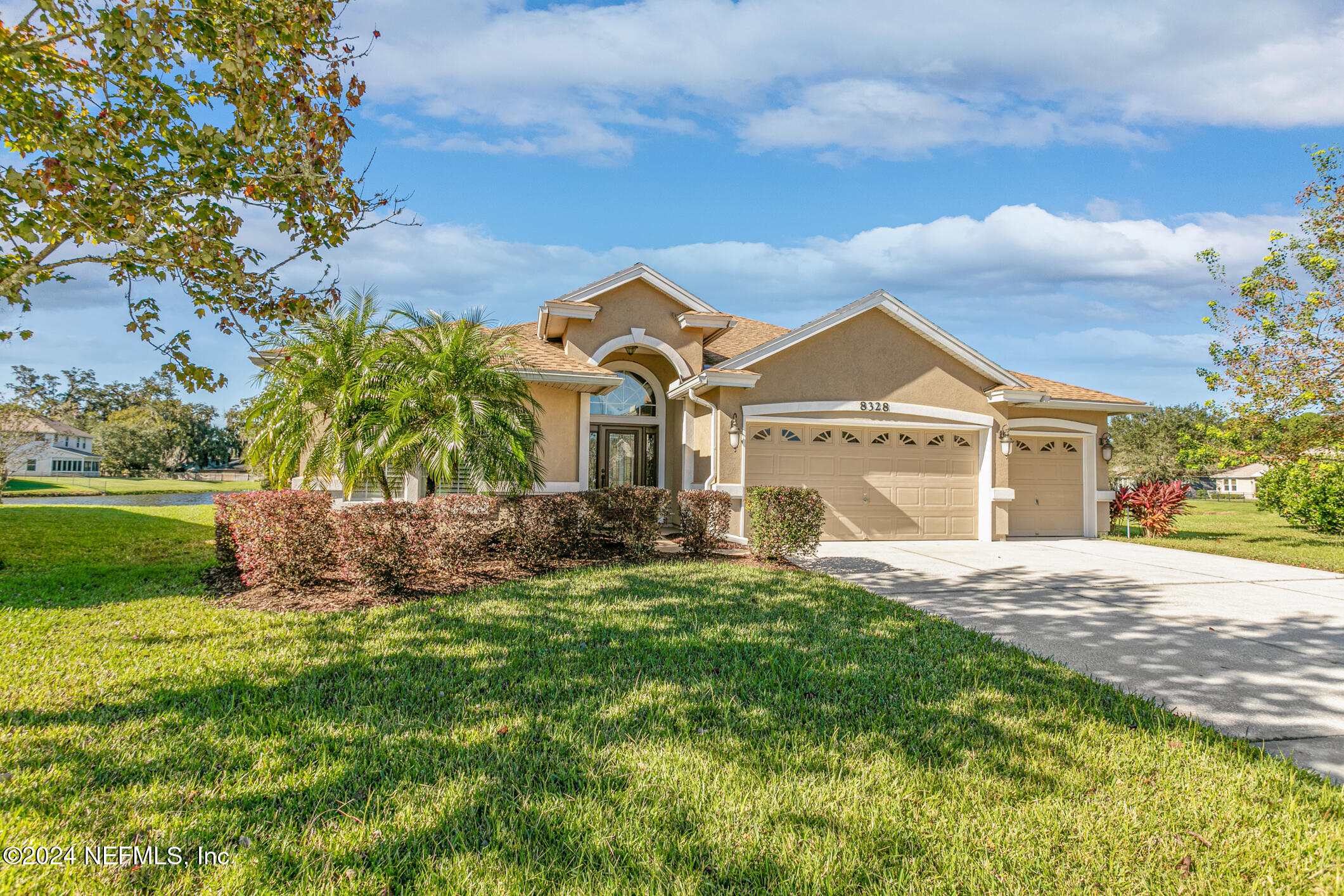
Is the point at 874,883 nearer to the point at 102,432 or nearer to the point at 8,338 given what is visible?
the point at 8,338

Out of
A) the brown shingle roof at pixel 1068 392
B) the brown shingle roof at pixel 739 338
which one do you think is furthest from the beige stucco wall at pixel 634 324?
the brown shingle roof at pixel 1068 392

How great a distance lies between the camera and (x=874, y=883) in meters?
2.47

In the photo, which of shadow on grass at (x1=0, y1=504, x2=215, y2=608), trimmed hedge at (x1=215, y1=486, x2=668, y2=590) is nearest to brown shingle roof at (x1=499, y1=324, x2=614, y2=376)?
trimmed hedge at (x1=215, y1=486, x2=668, y2=590)

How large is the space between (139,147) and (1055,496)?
1788cm

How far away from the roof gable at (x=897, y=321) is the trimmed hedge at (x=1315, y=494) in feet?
27.1

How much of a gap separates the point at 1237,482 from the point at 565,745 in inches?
3192

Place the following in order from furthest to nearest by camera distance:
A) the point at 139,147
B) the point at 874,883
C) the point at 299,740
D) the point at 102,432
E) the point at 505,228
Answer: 1. the point at 102,432
2. the point at 505,228
3. the point at 139,147
4. the point at 299,740
5. the point at 874,883

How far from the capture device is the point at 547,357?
1274 centimetres

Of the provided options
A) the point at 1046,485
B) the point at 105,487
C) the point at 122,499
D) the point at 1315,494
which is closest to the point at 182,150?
the point at 1046,485

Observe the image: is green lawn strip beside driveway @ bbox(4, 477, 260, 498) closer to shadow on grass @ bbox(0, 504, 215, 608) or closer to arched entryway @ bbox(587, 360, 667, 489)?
shadow on grass @ bbox(0, 504, 215, 608)

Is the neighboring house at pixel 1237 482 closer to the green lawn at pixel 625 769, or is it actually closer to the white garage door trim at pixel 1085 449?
the white garage door trim at pixel 1085 449

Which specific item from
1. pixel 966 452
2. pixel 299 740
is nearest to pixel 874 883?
pixel 299 740

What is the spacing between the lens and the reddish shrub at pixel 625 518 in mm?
9898

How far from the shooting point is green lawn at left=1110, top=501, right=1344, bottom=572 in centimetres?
1140
